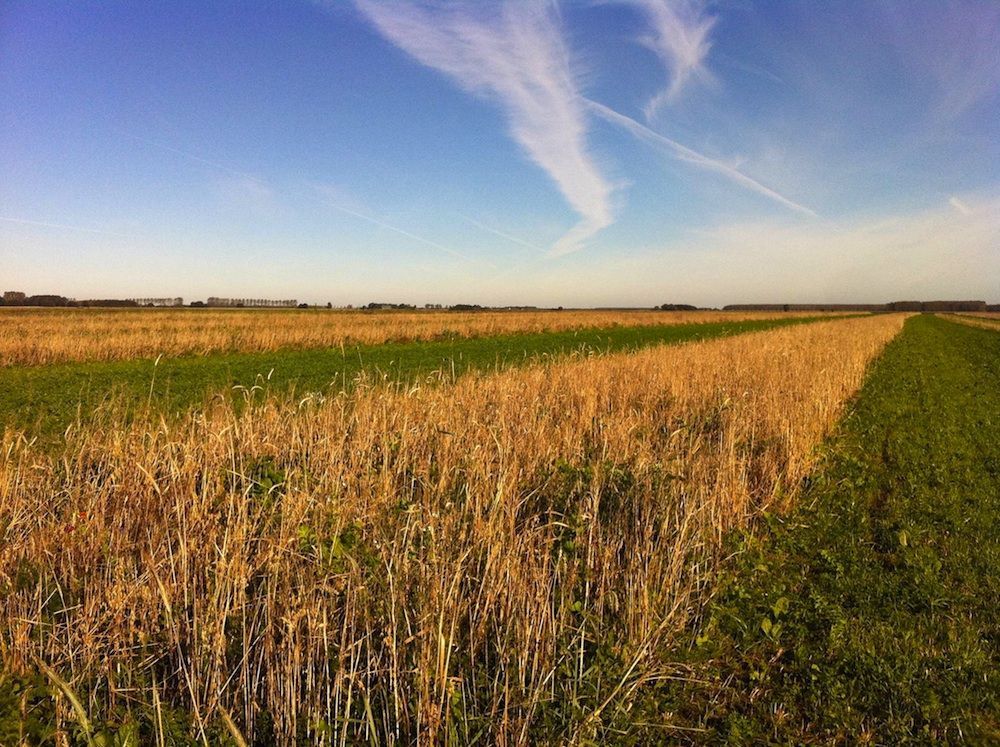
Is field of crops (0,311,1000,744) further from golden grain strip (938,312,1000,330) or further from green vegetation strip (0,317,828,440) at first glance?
golden grain strip (938,312,1000,330)

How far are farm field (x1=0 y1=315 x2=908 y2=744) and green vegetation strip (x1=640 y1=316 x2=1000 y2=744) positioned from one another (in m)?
0.29

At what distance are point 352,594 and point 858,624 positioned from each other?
3292 mm

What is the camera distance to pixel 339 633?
279cm

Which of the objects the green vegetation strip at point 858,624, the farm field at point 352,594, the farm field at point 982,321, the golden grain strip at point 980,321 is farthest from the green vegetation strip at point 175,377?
the farm field at point 982,321

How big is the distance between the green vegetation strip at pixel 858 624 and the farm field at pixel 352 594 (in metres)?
0.29

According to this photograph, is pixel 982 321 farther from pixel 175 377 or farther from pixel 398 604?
pixel 398 604

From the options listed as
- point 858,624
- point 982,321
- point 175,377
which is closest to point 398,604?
point 858,624

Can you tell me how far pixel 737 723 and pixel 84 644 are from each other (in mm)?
3271

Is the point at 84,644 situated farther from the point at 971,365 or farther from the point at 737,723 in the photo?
the point at 971,365

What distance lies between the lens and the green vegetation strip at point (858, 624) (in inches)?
103

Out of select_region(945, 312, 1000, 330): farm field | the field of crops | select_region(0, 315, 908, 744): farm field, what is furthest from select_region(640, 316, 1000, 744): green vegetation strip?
select_region(945, 312, 1000, 330): farm field

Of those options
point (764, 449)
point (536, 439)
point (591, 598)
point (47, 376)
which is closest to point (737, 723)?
point (591, 598)

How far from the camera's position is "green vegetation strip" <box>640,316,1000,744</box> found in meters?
2.62

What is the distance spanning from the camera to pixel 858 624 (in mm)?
3438
